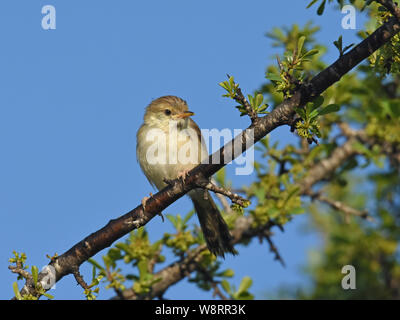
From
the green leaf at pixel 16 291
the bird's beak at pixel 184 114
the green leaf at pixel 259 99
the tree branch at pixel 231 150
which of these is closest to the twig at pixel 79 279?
the tree branch at pixel 231 150

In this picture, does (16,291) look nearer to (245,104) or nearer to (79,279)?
(79,279)

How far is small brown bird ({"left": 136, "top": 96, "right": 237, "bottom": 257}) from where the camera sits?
7.11 metres

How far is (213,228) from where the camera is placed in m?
7.15

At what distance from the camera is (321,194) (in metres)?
7.16

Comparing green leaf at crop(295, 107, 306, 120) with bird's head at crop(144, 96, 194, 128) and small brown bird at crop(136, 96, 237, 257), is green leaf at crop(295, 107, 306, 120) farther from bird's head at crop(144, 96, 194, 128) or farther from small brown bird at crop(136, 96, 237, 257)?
bird's head at crop(144, 96, 194, 128)

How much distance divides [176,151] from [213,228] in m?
1.14

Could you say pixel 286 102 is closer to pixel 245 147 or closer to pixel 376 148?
pixel 245 147

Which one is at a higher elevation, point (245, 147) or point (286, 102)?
point (286, 102)

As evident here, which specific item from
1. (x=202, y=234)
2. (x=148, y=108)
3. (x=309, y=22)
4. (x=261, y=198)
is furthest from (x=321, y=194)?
(x=148, y=108)

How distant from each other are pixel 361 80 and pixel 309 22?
1148 mm

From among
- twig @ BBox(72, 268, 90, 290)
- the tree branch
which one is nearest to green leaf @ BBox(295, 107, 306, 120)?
the tree branch
